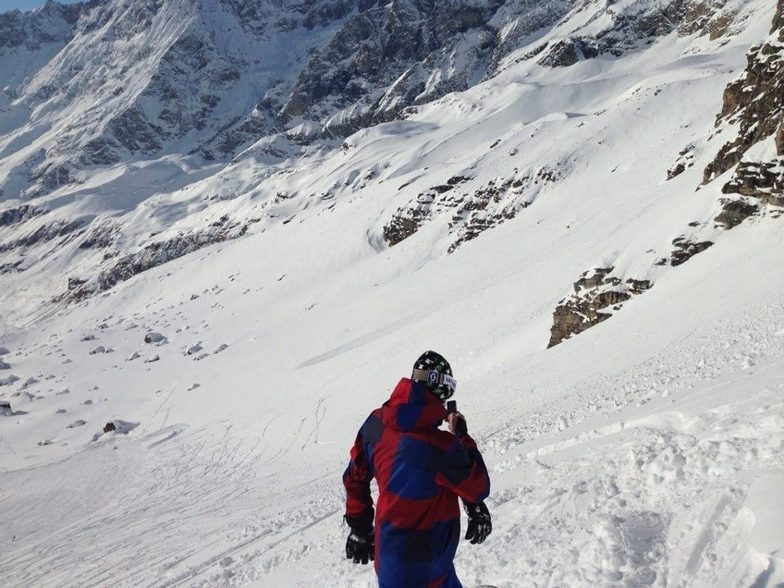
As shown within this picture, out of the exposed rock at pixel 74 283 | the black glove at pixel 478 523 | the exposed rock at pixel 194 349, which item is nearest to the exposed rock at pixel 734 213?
the black glove at pixel 478 523

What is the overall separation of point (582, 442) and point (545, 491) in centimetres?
152

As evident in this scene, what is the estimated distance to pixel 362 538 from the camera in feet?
12.2

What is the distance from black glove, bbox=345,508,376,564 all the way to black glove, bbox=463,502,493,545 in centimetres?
67

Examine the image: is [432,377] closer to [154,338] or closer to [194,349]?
[194,349]

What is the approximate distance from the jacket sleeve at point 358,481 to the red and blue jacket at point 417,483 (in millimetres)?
187

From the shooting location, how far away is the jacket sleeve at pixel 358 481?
356 centimetres

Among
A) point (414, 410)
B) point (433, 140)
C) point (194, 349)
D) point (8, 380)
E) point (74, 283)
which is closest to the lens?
point (414, 410)

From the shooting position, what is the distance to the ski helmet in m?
3.33

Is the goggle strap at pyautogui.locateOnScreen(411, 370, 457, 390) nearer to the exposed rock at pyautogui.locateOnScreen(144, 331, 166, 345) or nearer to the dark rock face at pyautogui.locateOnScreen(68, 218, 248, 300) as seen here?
the exposed rock at pyautogui.locateOnScreen(144, 331, 166, 345)

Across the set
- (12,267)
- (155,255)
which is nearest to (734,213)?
(155,255)

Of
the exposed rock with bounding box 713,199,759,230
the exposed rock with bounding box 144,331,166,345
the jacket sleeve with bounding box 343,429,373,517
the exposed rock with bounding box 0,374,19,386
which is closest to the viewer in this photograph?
the jacket sleeve with bounding box 343,429,373,517

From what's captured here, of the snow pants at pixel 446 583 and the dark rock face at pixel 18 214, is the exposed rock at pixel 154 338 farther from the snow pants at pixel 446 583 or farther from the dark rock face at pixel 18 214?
the dark rock face at pixel 18 214

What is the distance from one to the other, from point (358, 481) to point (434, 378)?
92cm

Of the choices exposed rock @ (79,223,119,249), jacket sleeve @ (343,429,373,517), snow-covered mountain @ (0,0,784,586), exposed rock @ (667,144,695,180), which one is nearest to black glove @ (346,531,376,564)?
jacket sleeve @ (343,429,373,517)
